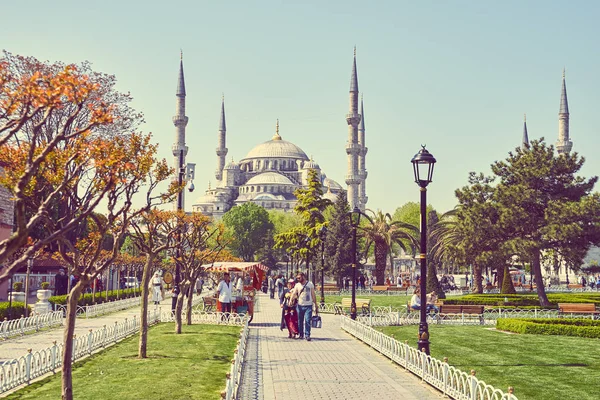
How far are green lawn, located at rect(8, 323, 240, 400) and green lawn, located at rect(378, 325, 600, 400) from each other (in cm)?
455

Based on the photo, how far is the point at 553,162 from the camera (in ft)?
101

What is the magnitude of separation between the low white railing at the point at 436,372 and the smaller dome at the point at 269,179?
124544 mm

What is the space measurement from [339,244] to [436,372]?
1651 inches

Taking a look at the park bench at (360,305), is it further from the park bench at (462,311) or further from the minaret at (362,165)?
A: the minaret at (362,165)

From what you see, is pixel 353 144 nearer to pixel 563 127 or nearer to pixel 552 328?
pixel 563 127

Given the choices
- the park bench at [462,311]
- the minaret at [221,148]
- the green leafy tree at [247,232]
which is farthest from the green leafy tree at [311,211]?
the minaret at [221,148]

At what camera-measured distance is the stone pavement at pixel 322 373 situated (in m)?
10.9

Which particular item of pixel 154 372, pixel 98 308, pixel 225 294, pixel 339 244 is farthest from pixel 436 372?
pixel 339 244

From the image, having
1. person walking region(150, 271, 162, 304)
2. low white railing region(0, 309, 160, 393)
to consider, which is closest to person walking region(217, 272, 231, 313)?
low white railing region(0, 309, 160, 393)

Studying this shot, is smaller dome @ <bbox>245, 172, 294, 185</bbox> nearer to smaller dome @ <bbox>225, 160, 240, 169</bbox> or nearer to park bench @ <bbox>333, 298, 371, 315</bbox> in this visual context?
smaller dome @ <bbox>225, 160, 240, 169</bbox>

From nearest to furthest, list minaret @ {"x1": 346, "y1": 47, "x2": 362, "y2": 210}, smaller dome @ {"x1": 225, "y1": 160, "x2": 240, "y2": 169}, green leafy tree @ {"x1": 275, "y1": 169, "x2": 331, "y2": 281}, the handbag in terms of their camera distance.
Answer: the handbag
green leafy tree @ {"x1": 275, "y1": 169, "x2": 331, "y2": 281}
minaret @ {"x1": 346, "y1": 47, "x2": 362, "y2": 210}
smaller dome @ {"x1": 225, "y1": 160, "x2": 240, "y2": 169}

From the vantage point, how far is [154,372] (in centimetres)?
1199

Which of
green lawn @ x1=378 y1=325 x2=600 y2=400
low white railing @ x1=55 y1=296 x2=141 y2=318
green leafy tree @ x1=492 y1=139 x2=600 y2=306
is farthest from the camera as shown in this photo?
green leafy tree @ x1=492 y1=139 x2=600 y2=306

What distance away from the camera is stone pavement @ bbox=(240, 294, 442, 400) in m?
10.9
